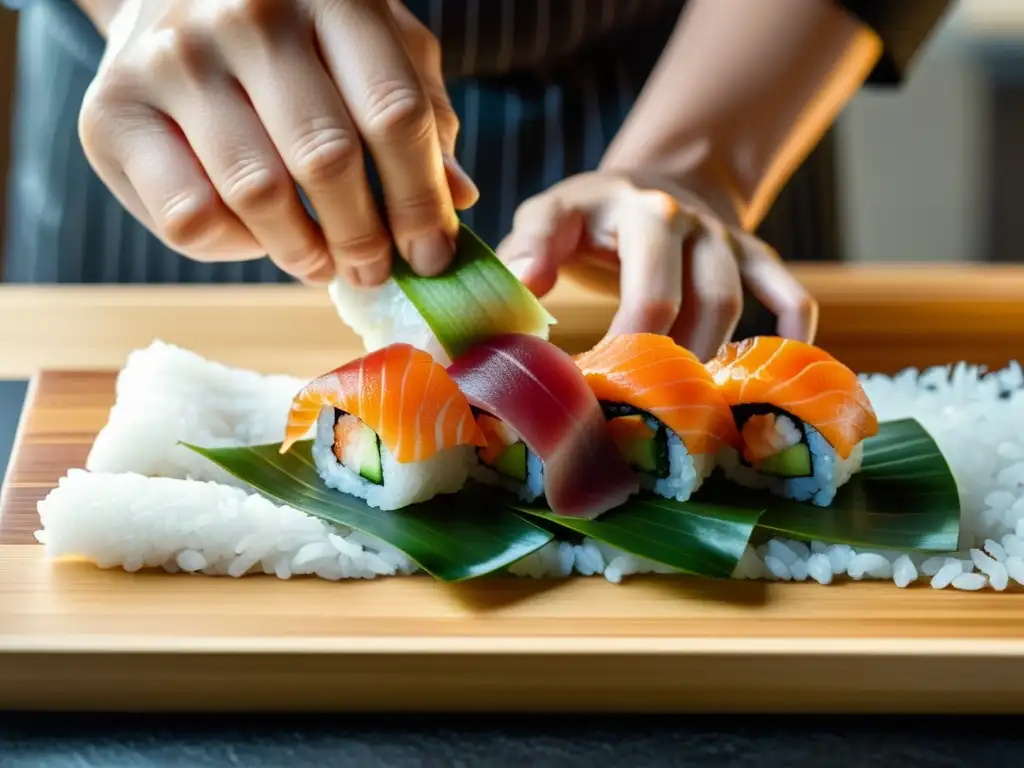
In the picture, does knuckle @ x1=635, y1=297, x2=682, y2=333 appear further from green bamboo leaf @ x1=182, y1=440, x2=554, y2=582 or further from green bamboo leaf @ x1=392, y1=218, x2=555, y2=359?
green bamboo leaf @ x1=182, y1=440, x2=554, y2=582

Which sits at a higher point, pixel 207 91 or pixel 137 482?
pixel 207 91

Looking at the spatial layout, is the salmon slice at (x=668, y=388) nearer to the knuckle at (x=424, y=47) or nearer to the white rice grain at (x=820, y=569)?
the white rice grain at (x=820, y=569)

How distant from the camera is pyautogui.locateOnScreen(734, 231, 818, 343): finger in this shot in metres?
1.65

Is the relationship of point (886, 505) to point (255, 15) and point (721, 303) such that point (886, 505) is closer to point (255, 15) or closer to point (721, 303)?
point (721, 303)

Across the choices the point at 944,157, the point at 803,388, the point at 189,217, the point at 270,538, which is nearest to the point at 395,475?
the point at 270,538

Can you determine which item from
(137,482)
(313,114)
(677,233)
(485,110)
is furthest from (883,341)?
(137,482)

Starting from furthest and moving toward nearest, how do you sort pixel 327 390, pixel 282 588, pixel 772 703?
1. pixel 327 390
2. pixel 282 588
3. pixel 772 703

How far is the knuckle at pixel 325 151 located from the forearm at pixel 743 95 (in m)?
0.85

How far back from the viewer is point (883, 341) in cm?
193

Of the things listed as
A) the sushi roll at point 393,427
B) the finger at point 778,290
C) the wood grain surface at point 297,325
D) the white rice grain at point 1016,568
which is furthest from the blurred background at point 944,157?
the sushi roll at point 393,427

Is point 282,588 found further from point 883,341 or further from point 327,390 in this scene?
point 883,341

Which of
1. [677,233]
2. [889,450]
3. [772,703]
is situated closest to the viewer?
[772,703]

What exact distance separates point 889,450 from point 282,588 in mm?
751

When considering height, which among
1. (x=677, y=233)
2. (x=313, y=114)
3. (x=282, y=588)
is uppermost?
(x=313, y=114)
